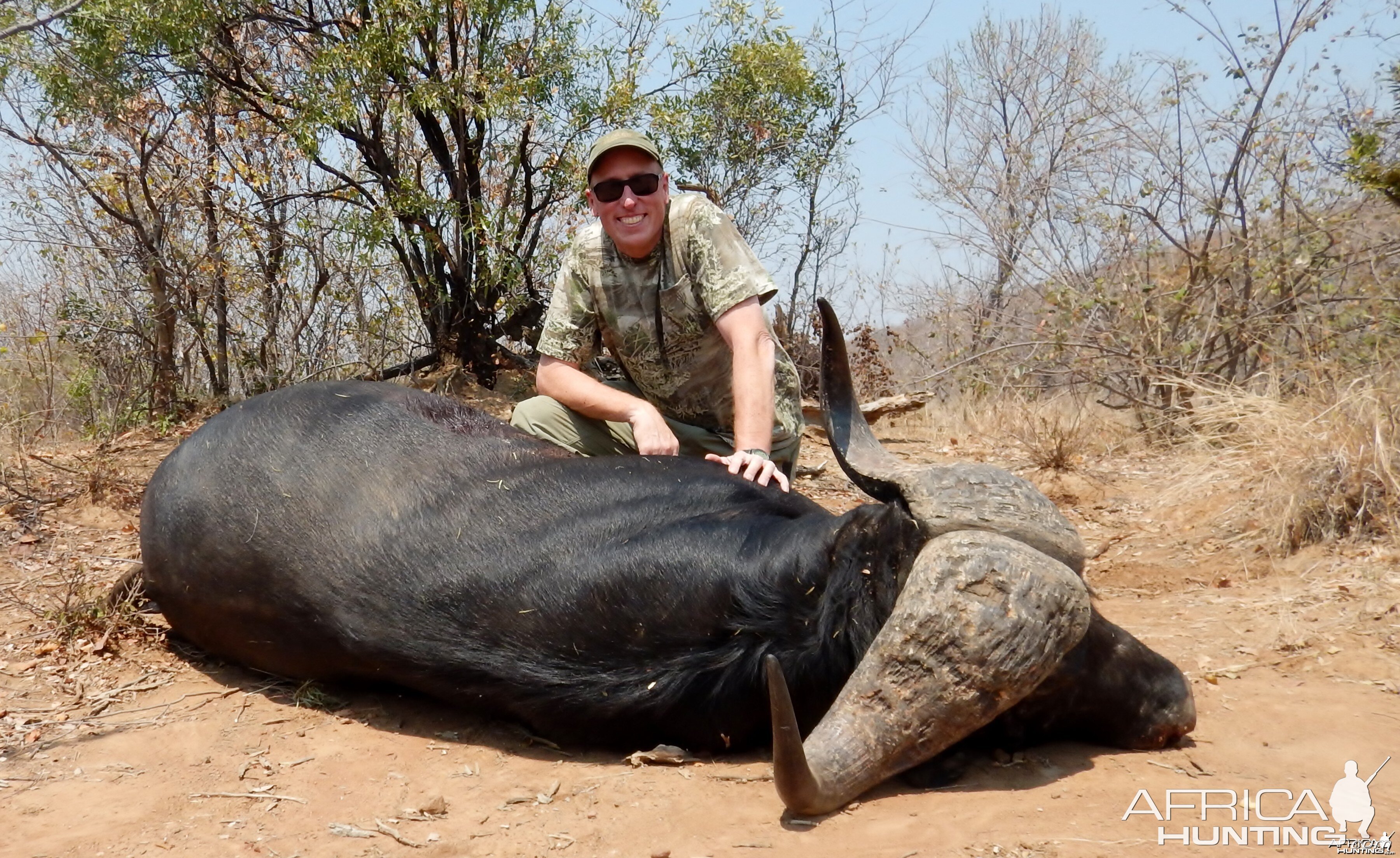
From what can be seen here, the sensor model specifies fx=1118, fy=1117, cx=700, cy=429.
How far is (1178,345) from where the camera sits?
24.5 ft

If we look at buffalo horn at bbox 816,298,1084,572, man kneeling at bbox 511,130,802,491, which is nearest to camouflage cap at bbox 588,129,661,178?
man kneeling at bbox 511,130,802,491

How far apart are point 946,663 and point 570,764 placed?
116 cm

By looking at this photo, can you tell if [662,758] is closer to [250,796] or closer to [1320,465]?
[250,796]

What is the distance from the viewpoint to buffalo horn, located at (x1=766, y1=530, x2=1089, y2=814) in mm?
2494

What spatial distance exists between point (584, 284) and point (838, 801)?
8.59ft

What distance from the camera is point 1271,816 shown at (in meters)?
2.51

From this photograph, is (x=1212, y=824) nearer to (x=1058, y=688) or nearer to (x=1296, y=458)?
(x=1058, y=688)

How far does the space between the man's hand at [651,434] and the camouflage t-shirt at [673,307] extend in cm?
53

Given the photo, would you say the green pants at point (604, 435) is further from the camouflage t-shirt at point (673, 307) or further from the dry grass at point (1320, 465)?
the dry grass at point (1320, 465)

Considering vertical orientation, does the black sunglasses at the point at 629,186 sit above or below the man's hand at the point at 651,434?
above

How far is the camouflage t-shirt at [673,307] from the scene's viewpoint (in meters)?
4.34

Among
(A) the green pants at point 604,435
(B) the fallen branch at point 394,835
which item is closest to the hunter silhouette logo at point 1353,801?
(B) the fallen branch at point 394,835

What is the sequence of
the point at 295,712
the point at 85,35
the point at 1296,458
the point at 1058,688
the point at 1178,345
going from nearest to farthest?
the point at 1058,688 < the point at 295,712 < the point at 1296,458 < the point at 85,35 < the point at 1178,345

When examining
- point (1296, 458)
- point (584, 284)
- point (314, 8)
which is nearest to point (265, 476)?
point (584, 284)
